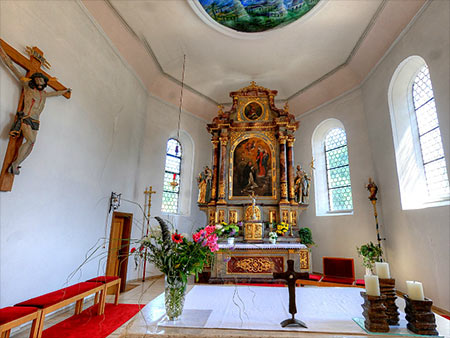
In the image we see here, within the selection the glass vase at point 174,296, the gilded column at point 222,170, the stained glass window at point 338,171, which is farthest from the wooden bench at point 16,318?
the stained glass window at point 338,171

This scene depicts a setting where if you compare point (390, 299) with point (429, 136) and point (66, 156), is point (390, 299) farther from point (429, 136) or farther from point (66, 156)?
point (429, 136)

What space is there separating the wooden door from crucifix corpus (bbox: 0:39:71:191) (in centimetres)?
309

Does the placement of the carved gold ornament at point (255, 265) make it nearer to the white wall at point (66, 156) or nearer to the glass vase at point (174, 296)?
the white wall at point (66, 156)

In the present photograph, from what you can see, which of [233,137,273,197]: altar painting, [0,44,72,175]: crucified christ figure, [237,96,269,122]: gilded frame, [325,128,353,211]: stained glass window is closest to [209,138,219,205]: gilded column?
[233,137,273,197]: altar painting

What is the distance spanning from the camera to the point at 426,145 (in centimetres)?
594

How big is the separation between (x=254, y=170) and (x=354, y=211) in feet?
11.1

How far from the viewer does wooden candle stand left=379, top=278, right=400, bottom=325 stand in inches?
61.0

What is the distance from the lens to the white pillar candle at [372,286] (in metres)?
1.50

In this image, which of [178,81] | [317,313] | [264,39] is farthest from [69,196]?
[264,39]

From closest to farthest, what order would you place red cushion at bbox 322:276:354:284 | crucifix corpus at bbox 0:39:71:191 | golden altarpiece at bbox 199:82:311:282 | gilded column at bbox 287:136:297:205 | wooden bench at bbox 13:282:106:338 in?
wooden bench at bbox 13:282:106:338
crucifix corpus at bbox 0:39:71:191
red cushion at bbox 322:276:354:284
golden altarpiece at bbox 199:82:311:282
gilded column at bbox 287:136:297:205

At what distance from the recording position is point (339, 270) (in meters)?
5.66

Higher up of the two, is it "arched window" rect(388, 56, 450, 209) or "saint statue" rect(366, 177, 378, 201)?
"arched window" rect(388, 56, 450, 209)

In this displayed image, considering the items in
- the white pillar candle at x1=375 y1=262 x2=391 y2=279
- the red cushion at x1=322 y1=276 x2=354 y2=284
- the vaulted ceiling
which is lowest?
the red cushion at x1=322 y1=276 x2=354 y2=284

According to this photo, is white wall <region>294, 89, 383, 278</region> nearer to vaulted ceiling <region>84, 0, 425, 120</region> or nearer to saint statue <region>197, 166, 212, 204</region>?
vaulted ceiling <region>84, 0, 425, 120</region>
